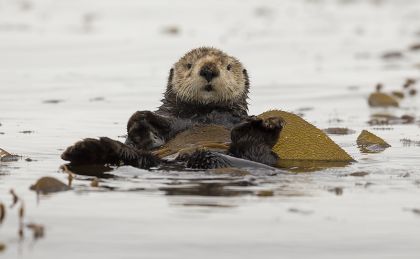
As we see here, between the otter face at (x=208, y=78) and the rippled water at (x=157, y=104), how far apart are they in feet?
3.46

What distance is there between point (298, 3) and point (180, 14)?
470cm

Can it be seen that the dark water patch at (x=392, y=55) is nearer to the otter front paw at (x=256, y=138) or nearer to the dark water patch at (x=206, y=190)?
the otter front paw at (x=256, y=138)

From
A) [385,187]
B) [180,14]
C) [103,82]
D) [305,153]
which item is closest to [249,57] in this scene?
[103,82]

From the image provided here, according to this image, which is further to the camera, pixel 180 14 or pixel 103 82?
pixel 180 14

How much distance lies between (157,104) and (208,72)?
154 inches

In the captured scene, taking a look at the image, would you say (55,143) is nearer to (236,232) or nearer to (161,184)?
(161,184)

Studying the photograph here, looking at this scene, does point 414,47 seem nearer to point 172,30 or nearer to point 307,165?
point 172,30

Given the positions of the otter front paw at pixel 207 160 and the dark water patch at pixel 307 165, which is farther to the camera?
the dark water patch at pixel 307 165

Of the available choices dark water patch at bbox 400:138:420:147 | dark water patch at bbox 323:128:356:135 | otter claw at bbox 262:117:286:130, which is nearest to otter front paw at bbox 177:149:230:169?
otter claw at bbox 262:117:286:130

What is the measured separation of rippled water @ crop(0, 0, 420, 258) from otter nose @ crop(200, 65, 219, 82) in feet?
3.84

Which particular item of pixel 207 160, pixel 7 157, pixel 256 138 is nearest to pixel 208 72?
pixel 256 138

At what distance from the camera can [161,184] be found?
5.49 metres

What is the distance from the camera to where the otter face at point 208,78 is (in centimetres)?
682

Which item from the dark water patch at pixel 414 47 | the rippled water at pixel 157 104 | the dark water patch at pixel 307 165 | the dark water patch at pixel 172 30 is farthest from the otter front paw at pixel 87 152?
the dark water patch at pixel 172 30
